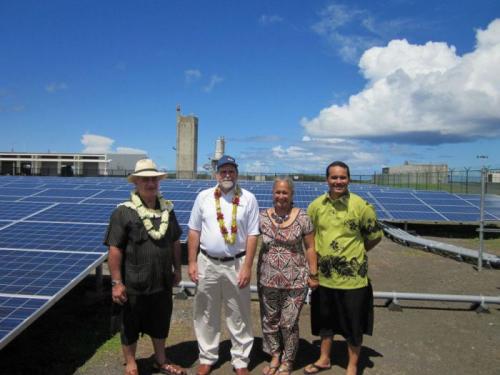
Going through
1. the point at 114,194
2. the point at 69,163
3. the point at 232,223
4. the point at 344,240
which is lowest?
the point at 114,194

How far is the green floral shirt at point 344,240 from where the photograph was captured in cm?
403

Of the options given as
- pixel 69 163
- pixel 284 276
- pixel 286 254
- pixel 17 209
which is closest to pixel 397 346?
pixel 284 276

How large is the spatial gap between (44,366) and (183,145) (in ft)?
135

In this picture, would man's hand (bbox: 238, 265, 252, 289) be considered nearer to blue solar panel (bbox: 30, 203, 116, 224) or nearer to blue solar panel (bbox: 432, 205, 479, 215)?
blue solar panel (bbox: 30, 203, 116, 224)

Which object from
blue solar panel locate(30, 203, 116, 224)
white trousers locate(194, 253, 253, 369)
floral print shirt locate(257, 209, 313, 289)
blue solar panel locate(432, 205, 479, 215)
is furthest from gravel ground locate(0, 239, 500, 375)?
blue solar panel locate(432, 205, 479, 215)

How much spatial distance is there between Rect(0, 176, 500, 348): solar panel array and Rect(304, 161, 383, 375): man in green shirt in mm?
2742

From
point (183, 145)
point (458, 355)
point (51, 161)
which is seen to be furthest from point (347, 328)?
point (51, 161)

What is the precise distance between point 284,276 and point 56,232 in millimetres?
4485

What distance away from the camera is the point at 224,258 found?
397 centimetres

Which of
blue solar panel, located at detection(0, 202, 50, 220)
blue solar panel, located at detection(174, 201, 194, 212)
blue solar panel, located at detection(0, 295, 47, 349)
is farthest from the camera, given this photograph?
blue solar panel, located at detection(174, 201, 194, 212)

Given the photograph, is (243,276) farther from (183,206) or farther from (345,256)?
(183,206)

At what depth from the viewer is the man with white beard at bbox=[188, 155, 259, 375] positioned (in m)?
3.94

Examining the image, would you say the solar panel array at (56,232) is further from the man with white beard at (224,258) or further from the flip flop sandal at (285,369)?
the flip flop sandal at (285,369)

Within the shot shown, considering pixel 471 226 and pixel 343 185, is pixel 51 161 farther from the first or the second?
pixel 343 185
